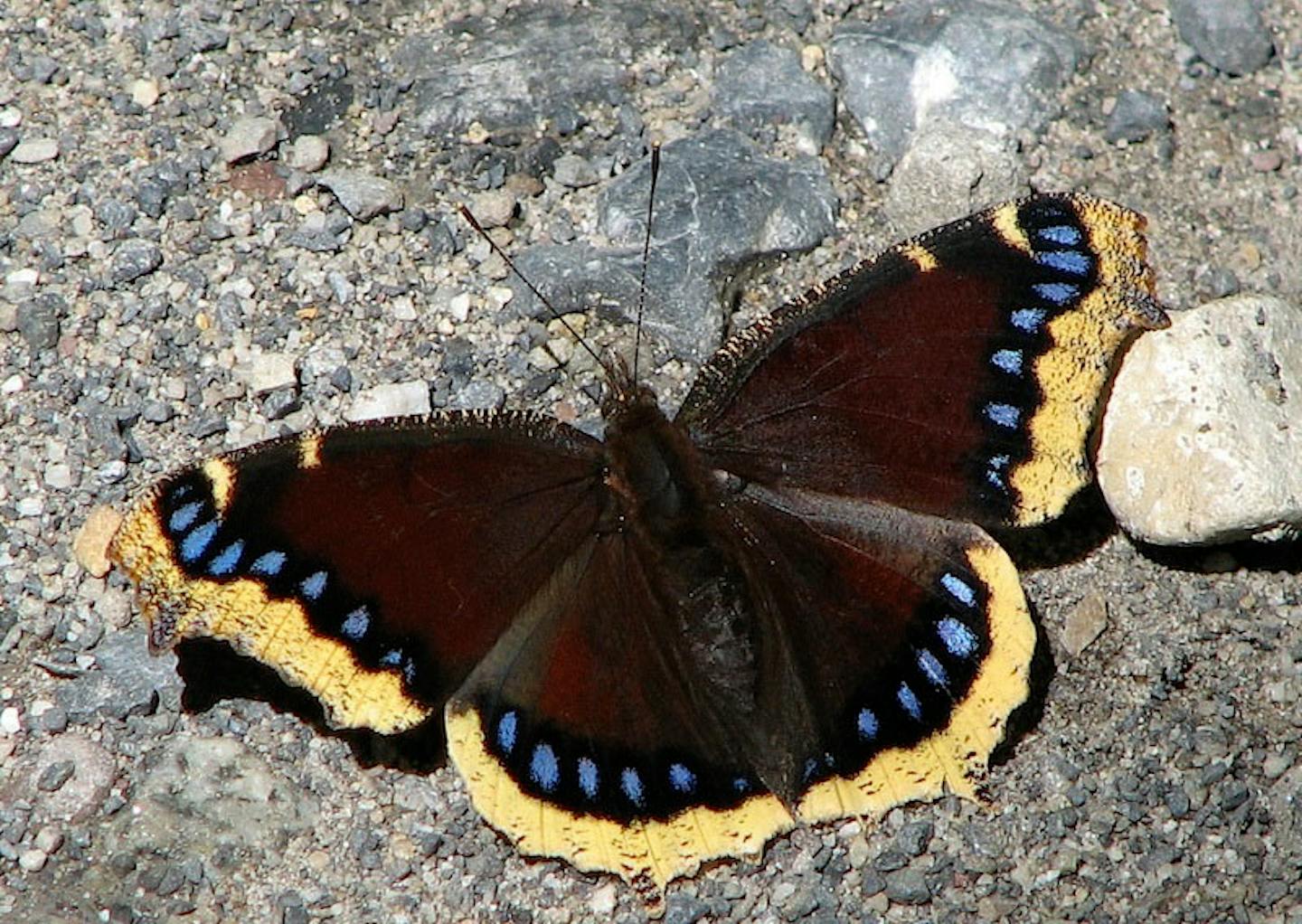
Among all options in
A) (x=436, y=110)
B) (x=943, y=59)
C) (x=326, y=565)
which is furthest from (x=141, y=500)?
(x=943, y=59)

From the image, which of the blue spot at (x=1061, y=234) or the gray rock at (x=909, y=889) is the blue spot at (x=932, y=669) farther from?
the blue spot at (x=1061, y=234)

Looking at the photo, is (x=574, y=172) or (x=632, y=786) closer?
(x=632, y=786)

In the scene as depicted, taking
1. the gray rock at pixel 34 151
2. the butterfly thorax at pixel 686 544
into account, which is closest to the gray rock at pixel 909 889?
the butterfly thorax at pixel 686 544

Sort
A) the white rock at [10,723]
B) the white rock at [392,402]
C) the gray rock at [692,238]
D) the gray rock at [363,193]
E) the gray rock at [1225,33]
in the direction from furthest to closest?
the gray rock at [1225,33] < the gray rock at [363,193] < the gray rock at [692,238] < the white rock at [392,402] < the white rock at [10,723]

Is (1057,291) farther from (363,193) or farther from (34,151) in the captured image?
(34,151)

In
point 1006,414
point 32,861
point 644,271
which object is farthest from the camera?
point 644,271

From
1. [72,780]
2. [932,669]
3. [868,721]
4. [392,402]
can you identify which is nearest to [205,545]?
[72,780]
